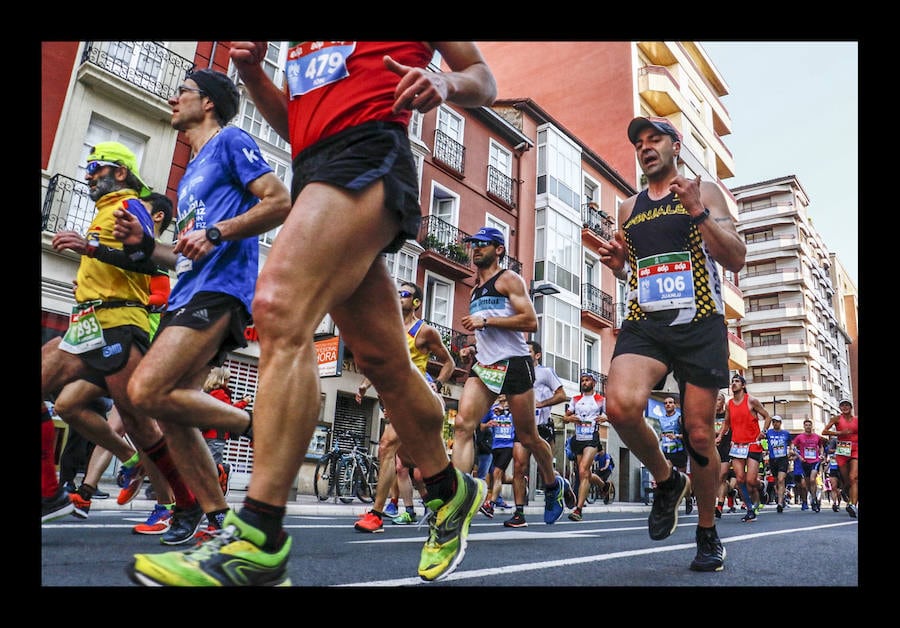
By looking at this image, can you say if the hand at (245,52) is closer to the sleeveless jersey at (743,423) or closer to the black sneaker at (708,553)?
the black sneaker at (708,553)

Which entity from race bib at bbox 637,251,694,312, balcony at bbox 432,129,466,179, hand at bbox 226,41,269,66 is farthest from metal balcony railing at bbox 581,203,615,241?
hand at bbox 226,41,269,66

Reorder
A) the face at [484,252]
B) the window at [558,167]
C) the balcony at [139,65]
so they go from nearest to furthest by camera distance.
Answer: the face at [484,252], the balcony at [139,65], the window at [558,167]

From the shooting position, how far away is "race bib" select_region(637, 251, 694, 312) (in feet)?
11.8

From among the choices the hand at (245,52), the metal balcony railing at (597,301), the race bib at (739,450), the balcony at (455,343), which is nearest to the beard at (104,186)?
the hand at (245,52)

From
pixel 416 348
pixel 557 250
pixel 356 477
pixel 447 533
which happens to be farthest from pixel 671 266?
pixel 557 250

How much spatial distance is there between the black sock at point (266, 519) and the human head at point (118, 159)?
3.19m

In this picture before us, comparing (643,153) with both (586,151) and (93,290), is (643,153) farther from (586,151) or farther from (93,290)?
(586,151)

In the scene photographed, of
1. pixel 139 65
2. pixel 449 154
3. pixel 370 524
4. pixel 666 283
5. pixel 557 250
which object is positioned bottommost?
pixel 370 524

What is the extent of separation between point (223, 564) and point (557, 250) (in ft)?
84.4

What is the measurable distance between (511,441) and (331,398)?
8387mm

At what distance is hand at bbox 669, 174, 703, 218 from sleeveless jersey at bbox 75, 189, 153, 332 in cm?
304

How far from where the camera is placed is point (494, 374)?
552cm

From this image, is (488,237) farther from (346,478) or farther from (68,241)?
(346,478)

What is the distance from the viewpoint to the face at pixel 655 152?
12.7ft
